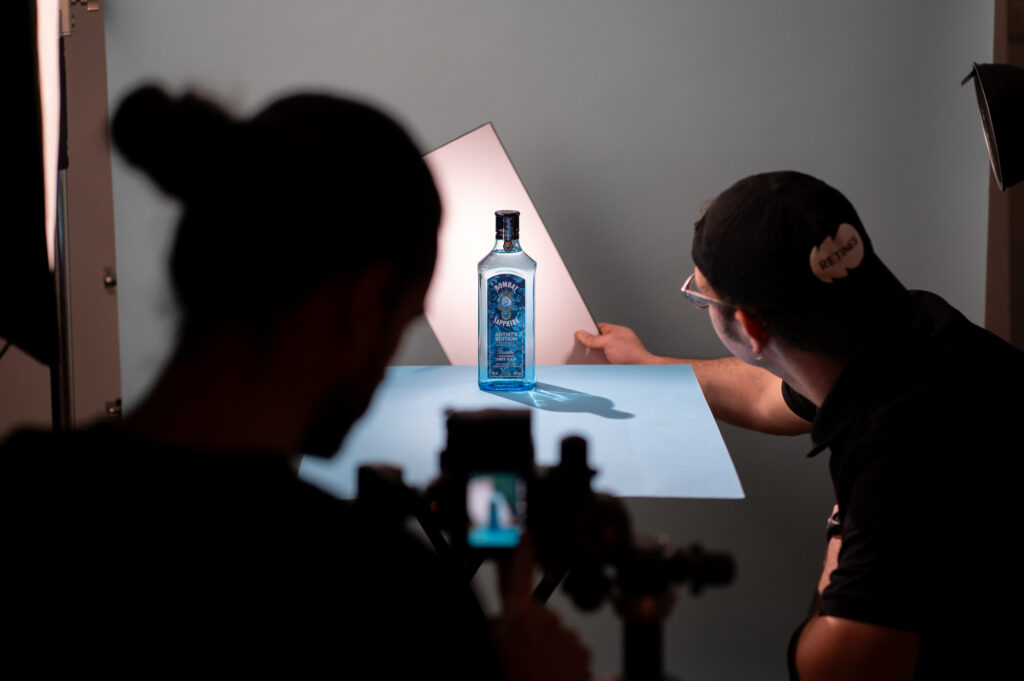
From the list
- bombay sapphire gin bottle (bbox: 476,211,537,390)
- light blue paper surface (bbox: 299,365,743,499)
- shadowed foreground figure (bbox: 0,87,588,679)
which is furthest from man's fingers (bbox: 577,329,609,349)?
shadowed foreground figure (bbox: 0,87,588,679)

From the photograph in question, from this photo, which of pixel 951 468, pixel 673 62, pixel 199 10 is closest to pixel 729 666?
pixel 951 468

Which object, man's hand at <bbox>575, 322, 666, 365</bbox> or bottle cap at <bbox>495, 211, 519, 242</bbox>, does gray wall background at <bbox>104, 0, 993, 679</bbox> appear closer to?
man's hand at <bbox>575, 322, 666, 365</bbox>

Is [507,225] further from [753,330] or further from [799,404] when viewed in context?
[799,404]

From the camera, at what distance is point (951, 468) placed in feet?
3.14

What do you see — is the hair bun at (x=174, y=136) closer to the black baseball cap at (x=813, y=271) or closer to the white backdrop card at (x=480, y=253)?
the black baseball cap at (x=813, y=271)

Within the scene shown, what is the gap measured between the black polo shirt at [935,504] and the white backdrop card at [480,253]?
2.63 feet

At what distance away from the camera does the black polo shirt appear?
3.10 feet

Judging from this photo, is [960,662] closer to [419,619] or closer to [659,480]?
[659,480]

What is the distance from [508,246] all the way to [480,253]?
31 cm

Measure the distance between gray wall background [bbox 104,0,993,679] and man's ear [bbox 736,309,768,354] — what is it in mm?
665

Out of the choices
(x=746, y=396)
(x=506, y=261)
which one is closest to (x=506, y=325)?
(x=506, y=261)

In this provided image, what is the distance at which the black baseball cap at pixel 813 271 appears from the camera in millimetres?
1061

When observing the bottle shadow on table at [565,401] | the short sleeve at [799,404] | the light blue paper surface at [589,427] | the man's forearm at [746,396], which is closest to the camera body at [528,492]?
the light blue paper surface at [589,427]

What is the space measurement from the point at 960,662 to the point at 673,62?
117cm
